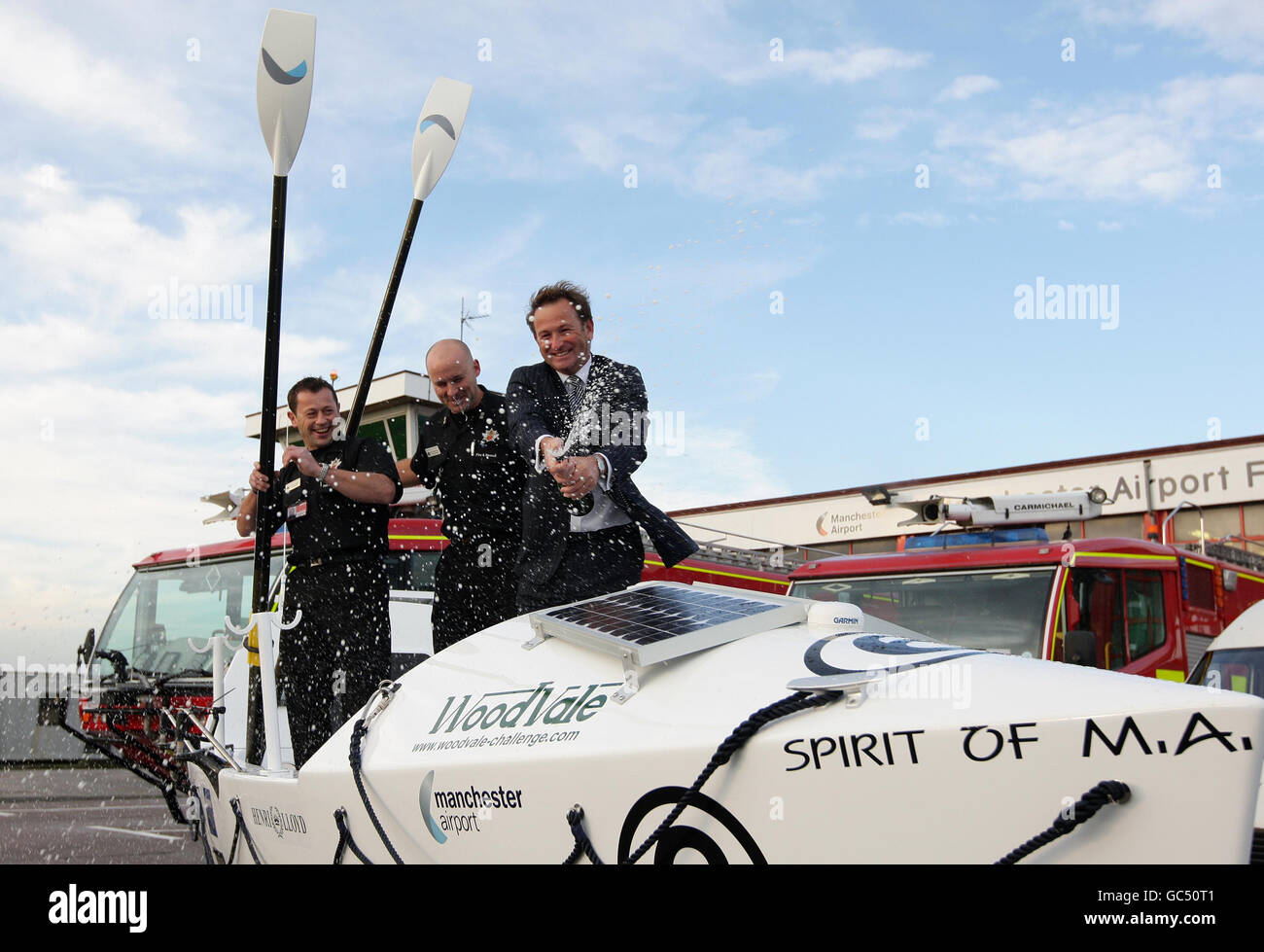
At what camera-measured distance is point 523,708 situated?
227cm

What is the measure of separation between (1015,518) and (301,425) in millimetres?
6922

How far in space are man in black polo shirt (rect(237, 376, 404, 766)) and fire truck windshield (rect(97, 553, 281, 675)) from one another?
5.88 m

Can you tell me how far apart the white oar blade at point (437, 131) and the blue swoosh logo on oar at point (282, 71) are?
623mm

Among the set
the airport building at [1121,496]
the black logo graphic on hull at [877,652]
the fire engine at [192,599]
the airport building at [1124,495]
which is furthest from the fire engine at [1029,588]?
the airport building at [1121,496]

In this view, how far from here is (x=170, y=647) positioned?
10195 millimetres

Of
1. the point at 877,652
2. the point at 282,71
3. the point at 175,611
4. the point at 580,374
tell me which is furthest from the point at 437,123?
the point at 175,611

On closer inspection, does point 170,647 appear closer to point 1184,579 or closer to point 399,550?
point 399,550

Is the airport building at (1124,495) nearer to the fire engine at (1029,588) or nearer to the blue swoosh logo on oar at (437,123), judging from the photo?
the fire engine at (1029,588)

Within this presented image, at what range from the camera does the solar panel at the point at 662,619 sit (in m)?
2.11

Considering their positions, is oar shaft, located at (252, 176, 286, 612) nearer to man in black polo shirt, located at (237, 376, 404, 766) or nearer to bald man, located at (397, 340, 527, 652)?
man in black polo shirt, located at (237, 376, 404, 766)

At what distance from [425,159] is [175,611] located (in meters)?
7.58

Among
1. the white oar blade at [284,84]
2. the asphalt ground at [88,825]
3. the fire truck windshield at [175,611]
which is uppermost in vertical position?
the white oar blade at [284,84]
